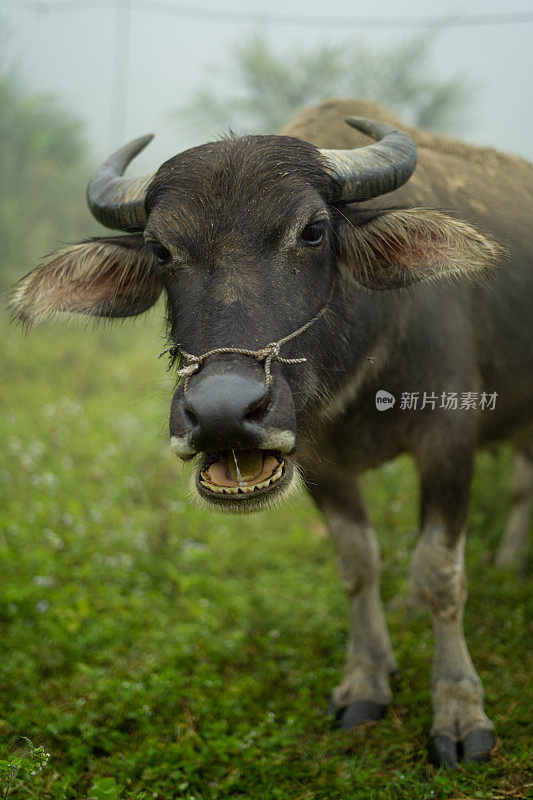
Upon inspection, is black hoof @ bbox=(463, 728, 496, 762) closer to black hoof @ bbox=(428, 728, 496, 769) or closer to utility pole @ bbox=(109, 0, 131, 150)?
black hoof @ bbox=(428, 728, 496, 769)

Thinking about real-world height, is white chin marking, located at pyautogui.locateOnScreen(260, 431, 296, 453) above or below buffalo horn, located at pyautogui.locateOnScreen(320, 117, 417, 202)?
below

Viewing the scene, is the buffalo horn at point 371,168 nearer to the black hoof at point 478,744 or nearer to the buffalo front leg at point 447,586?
the buffalo front leg at point 447,586

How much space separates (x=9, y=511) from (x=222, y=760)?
2.38 meters

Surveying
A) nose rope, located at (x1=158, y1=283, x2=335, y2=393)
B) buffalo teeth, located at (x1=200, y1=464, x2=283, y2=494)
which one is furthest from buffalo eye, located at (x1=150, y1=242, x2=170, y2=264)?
buffalo teeth, located at (x1=200, y1=464, x2=283, y2=494)

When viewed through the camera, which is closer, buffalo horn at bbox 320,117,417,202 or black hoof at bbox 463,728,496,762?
buffalo horn at bbox 320,117,417,202

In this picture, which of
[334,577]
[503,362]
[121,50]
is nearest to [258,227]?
[503,362]

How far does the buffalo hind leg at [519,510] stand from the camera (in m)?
4.16

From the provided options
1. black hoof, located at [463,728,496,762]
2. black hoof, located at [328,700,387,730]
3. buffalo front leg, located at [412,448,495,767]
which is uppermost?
buffalo front leg, located at [412,448,495,767]

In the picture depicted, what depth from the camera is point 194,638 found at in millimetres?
3191

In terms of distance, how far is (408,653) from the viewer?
122 inches

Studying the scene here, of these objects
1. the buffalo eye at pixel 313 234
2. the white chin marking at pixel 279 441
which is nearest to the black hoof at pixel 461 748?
the white chin marking at pixel 279 441

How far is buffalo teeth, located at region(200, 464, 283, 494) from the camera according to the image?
1890 millimetres

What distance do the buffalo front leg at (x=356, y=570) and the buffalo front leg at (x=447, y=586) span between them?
33 cm

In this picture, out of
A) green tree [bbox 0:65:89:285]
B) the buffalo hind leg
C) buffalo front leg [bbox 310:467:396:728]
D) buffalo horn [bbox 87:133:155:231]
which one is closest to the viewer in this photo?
buffalo horn [bbox 87:133:155:231]
